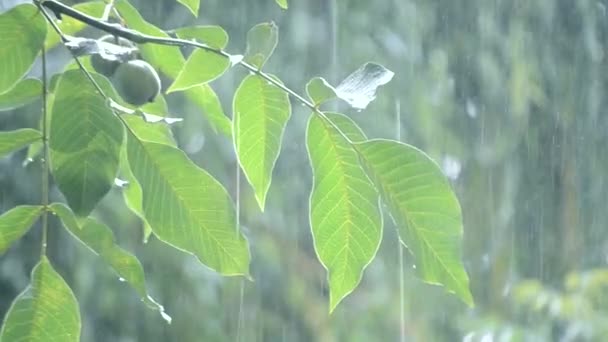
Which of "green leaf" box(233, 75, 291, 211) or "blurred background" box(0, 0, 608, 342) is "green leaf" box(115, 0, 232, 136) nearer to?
"green leaf" box(233, 75, 291, 211)

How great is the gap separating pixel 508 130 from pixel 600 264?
0.26 meters

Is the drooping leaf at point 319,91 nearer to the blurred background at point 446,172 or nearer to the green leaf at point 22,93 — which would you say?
the green leaf at point 22,93

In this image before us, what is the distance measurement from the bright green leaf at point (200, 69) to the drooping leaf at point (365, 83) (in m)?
0.05

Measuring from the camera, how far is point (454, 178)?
5.45 feet

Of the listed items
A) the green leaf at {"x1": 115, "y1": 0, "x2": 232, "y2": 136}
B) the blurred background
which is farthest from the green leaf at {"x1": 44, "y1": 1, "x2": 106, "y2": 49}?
the blurred background

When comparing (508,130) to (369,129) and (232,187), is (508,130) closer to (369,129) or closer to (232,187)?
(369,129)

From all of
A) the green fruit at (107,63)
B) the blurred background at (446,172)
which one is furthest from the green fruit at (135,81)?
the blurred background at (446,172)

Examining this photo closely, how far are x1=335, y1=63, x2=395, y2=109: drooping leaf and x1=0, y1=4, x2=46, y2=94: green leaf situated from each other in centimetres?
12

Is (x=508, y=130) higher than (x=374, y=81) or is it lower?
lower

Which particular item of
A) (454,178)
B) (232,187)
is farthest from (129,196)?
(454,178)

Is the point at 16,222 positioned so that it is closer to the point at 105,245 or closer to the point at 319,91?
the point at 105,245

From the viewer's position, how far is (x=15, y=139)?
46cm

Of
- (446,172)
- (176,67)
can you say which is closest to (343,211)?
(176,67)

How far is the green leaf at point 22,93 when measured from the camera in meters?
0.47
